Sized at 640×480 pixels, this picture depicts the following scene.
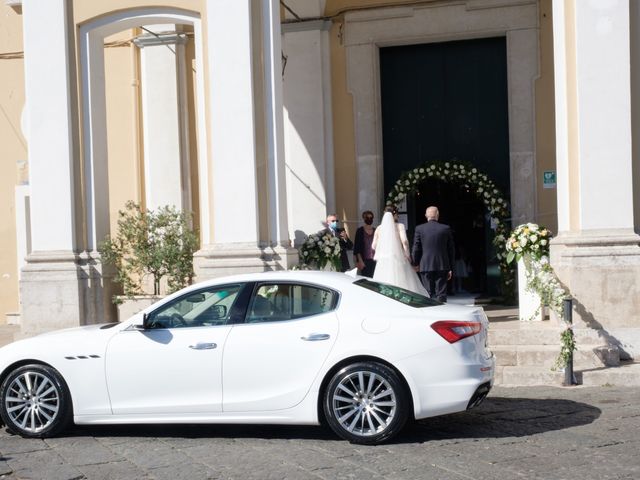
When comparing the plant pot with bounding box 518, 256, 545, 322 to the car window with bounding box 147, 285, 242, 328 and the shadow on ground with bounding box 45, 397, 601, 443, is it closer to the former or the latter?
the shadow on ground with bounding box 45, 397, 601, 443

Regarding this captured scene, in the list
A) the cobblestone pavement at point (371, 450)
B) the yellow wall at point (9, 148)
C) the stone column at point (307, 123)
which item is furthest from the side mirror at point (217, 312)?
the yellow wall at point (9, 148)

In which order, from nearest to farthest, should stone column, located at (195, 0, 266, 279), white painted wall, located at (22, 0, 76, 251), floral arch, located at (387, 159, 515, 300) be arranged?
stone column, located at (195, 0, 266, 279), white painted wall, located at (22, 0, 76, 251), floral arch, located at (387, 159, 515, 300)

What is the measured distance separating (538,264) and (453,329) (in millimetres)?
4916

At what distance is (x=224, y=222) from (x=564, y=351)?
15.9 ft

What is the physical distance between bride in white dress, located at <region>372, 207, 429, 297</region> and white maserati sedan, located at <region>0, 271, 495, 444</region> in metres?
4.81

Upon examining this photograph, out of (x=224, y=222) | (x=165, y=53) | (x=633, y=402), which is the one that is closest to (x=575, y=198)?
(x=633, y=402)

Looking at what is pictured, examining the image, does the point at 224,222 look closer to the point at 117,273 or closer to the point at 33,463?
the point at 117,273

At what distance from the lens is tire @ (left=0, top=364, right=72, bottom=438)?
27.9 feet

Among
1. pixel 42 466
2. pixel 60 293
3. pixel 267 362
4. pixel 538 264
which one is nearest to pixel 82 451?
pixel 42 466

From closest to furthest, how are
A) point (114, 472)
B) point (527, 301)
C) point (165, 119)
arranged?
point (114, 472) → point (527, 301) → point (165, 119)

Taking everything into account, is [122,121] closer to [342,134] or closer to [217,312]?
[342,134]

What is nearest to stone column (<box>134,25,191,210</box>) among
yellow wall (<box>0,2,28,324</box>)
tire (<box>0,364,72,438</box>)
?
yellow wall (<box>0,2,28,324</box>)

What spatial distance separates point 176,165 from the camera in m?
17.3

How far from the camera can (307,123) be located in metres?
17.1
